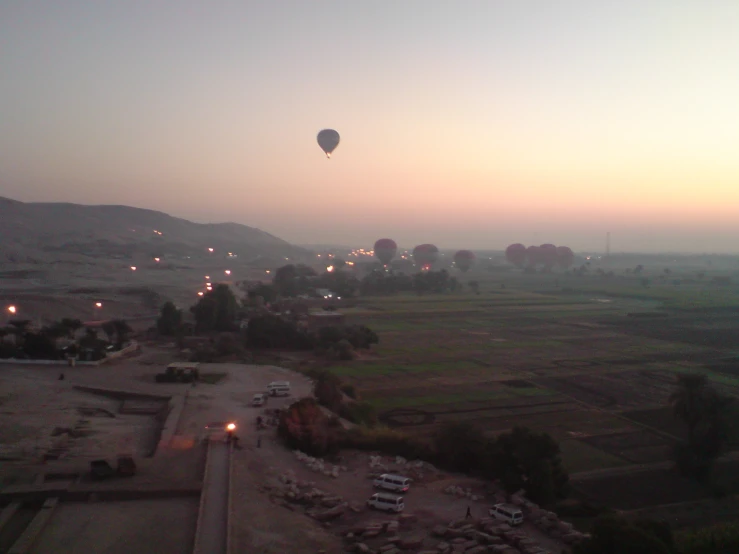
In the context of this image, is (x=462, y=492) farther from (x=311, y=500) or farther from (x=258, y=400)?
(x=258, y=400)

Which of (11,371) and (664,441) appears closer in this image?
(664,441)

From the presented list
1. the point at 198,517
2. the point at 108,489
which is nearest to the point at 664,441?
the point at 198,517

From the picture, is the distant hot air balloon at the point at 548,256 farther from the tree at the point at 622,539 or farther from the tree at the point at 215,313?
the tree at the point at 622,539

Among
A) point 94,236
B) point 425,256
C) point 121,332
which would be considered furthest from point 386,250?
point 121,332

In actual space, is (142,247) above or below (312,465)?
above

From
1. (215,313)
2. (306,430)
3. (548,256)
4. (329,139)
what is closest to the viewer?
(306,430)

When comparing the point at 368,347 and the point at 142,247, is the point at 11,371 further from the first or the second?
the point at 142,247
